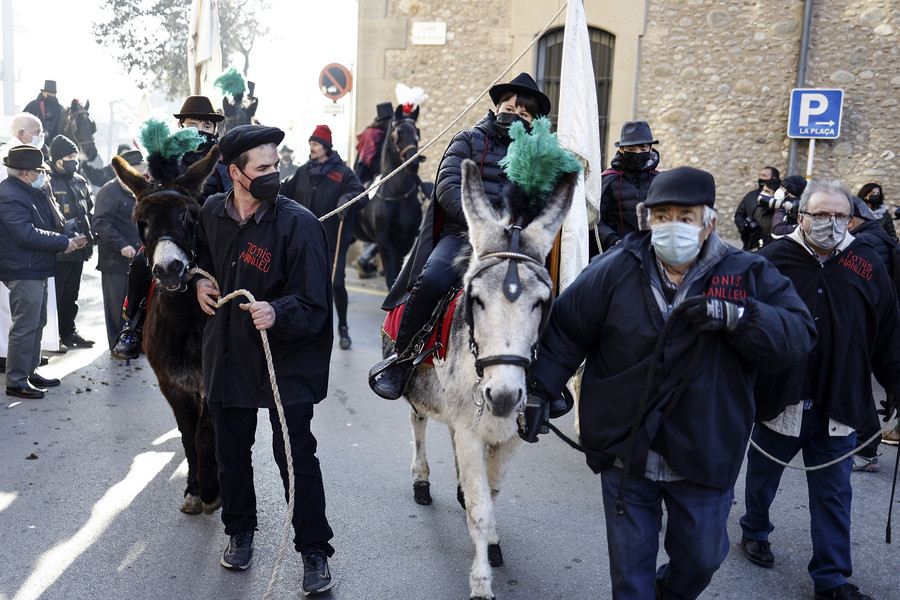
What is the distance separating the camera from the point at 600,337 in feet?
10.2

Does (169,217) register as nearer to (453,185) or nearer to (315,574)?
(453,185)

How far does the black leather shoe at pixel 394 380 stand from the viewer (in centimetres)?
434

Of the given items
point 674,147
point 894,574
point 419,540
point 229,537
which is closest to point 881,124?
point 674,147

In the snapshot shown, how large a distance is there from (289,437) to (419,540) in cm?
119

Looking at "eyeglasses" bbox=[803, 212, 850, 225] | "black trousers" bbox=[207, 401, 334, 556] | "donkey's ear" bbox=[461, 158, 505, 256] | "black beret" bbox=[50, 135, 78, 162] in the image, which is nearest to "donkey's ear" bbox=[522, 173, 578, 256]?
"donkey's ear" bbox=[461, 158, 505, 256]

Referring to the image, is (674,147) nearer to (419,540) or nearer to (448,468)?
(448,468)

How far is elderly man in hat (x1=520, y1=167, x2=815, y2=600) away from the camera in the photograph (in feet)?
9.34

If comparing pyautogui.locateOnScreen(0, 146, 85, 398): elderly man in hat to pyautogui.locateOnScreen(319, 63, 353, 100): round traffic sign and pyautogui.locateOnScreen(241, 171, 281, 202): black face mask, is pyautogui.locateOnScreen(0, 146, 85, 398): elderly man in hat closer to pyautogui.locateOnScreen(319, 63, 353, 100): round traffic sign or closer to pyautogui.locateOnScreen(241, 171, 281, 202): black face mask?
pyautogui.locateOnScreen(241, 171, 281, 202): black face mask

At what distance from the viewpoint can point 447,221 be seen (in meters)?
4.67

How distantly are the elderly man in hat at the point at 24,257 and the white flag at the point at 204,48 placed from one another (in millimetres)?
2322

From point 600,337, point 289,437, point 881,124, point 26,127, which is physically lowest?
point 289,437

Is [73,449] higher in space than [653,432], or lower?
lower

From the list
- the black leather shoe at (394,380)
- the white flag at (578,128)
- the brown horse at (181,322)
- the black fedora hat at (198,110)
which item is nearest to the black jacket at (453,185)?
the black leather shoe at (394,380)

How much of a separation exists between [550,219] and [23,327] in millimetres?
5584
